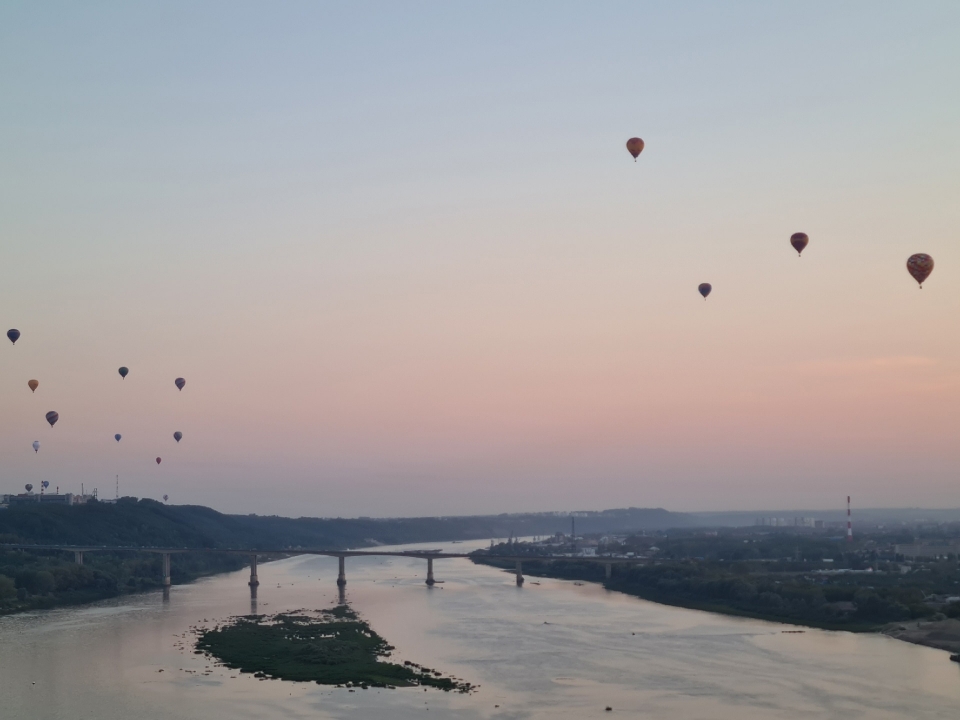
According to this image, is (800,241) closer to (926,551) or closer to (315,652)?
(315,652)

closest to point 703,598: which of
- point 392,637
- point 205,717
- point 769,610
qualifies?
point 769,610

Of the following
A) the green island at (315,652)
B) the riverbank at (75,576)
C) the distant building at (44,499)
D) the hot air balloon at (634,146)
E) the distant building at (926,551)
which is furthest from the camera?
the distant building at (44,499)

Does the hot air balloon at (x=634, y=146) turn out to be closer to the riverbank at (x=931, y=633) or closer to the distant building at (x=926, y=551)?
the riverbank at (x=931, y=633)

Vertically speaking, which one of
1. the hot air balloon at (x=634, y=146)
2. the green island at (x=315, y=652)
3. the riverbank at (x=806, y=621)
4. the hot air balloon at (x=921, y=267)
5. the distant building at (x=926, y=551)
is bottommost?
the riverbank at (x=806, y=621)

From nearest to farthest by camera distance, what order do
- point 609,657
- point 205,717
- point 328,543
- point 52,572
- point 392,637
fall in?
point 205,717 → point 609,657 → point 392,637 → point 52,572 → point 328,543

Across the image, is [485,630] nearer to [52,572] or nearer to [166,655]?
[166,655]

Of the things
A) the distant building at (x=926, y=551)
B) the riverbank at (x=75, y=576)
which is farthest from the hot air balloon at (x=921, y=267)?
the distant building at (x=926, y=551)
